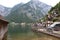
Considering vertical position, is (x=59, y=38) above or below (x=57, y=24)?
below

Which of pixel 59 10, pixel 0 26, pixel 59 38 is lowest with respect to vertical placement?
pixel 59 38

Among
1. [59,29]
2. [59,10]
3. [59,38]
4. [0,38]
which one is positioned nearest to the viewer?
[0,38]

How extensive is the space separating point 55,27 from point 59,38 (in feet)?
58.4

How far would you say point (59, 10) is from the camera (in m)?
92.1

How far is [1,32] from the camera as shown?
23141 mm

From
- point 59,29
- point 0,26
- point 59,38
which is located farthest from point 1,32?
point 59,29

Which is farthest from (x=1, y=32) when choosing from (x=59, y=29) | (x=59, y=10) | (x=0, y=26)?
(x=59, y=10)

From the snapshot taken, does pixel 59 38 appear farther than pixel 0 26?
Yes

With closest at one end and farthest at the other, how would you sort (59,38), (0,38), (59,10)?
1. (0,38)
2. (59,38)
3. (59,10)

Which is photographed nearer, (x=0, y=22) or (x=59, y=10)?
(x=0, y=22)

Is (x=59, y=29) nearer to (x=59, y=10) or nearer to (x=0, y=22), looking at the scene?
(x=0, y=22)

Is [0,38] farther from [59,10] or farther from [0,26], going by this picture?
[59,10]

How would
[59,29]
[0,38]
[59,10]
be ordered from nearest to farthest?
[0,38] < [59,29] < [59,10]

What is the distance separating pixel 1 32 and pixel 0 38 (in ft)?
3.65
